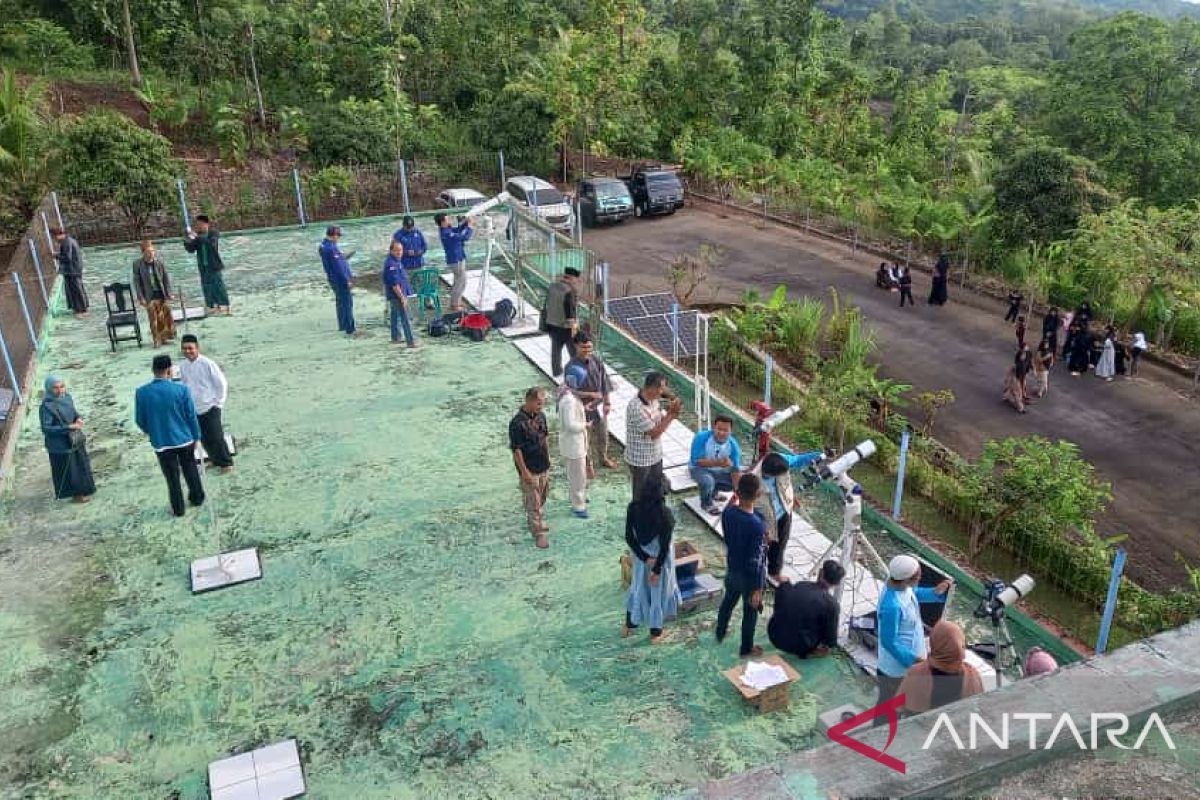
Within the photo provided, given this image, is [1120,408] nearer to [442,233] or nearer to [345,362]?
[442,233]

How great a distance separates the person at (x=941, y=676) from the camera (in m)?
4.96

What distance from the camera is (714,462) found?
26.1 ft

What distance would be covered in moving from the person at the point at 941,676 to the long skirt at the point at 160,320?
37.0 feet

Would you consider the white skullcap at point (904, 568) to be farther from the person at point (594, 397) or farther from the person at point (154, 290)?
the person at point (154, 290)

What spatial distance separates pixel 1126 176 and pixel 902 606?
75.3 ft

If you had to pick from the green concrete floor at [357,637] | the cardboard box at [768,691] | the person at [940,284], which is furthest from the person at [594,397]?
the person at [940,284]

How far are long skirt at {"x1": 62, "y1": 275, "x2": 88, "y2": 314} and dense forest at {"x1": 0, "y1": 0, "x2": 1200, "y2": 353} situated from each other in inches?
206

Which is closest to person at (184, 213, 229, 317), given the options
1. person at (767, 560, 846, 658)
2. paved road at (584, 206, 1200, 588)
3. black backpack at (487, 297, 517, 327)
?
black backpack at (487, 297, 517, 327)

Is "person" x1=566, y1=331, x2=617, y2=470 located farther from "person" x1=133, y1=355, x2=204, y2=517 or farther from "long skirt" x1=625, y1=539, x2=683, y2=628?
"person" x1=133, y1=355, x2=204, y2=517

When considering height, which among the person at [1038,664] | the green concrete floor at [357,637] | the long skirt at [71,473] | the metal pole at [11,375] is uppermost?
the metal pole at [11,375]

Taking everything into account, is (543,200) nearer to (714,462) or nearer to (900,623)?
(714,462)

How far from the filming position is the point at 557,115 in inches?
1062

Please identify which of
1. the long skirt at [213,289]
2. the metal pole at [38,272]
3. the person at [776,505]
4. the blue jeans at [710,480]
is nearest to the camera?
the person at [776,505]

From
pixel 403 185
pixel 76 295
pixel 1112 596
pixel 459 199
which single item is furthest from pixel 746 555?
pixel 403 185
